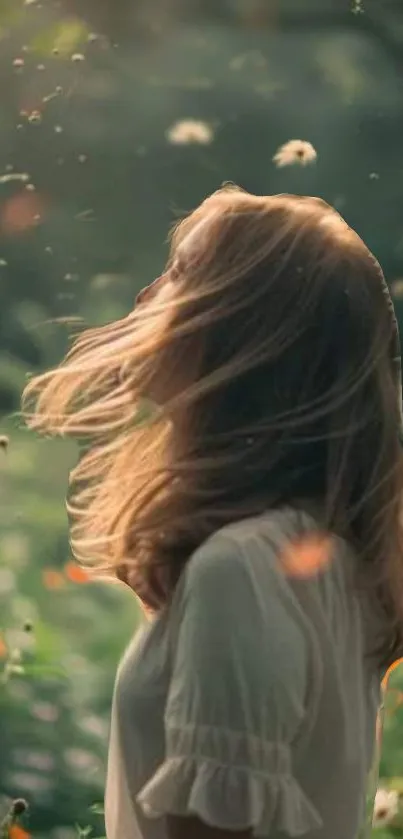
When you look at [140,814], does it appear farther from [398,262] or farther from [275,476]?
[398,262]

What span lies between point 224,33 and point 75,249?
32cm

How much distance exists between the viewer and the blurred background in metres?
1.24

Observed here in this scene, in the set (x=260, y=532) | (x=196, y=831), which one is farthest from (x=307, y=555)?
(x=196, y=831)

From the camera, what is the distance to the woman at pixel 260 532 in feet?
2.37

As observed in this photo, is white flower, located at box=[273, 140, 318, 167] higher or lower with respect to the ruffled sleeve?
higher

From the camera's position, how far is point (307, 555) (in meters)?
0.77

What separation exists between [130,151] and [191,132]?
0.26 ft

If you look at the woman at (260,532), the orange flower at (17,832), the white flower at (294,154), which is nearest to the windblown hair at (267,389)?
the woman at (260,532)

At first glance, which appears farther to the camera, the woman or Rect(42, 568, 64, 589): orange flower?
Rect(42, 568, 64, 589): orange flower

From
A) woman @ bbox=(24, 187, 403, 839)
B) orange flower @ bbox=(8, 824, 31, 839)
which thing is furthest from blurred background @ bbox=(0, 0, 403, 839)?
woman @ bbox=(24, 187, 403, 839)

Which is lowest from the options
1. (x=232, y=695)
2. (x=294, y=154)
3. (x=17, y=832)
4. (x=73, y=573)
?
(x=17, y=832)

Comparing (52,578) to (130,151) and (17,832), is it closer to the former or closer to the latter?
(17,832)

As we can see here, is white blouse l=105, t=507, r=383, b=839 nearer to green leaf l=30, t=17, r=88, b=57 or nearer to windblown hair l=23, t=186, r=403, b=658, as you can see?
windblown hair l=23, t=186, r=403, b=658

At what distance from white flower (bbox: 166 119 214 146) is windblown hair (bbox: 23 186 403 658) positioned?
1.38ft
